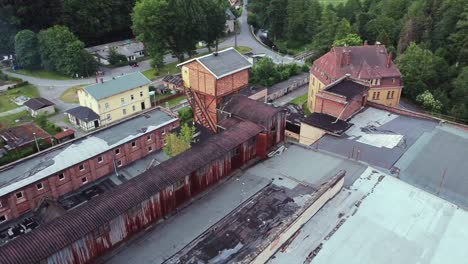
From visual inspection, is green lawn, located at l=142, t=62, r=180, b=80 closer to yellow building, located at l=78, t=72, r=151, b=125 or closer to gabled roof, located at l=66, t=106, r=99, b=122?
yellow building, located at l=78, t=72, r=151, b=125

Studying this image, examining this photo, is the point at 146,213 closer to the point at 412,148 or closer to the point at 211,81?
the point at 211,81

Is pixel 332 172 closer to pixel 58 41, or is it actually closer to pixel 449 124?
pixel 449 124

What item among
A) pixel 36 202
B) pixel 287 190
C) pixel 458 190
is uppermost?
pixel 287 190

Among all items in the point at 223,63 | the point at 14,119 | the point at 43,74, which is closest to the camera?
the point at 223,63

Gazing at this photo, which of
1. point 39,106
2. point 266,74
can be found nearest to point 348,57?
point 266,74

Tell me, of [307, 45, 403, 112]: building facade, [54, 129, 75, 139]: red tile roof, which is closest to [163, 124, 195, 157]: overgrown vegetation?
[54, 129, 75, 139]: red tile roof

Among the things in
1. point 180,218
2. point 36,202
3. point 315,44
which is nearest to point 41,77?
point 36,202
